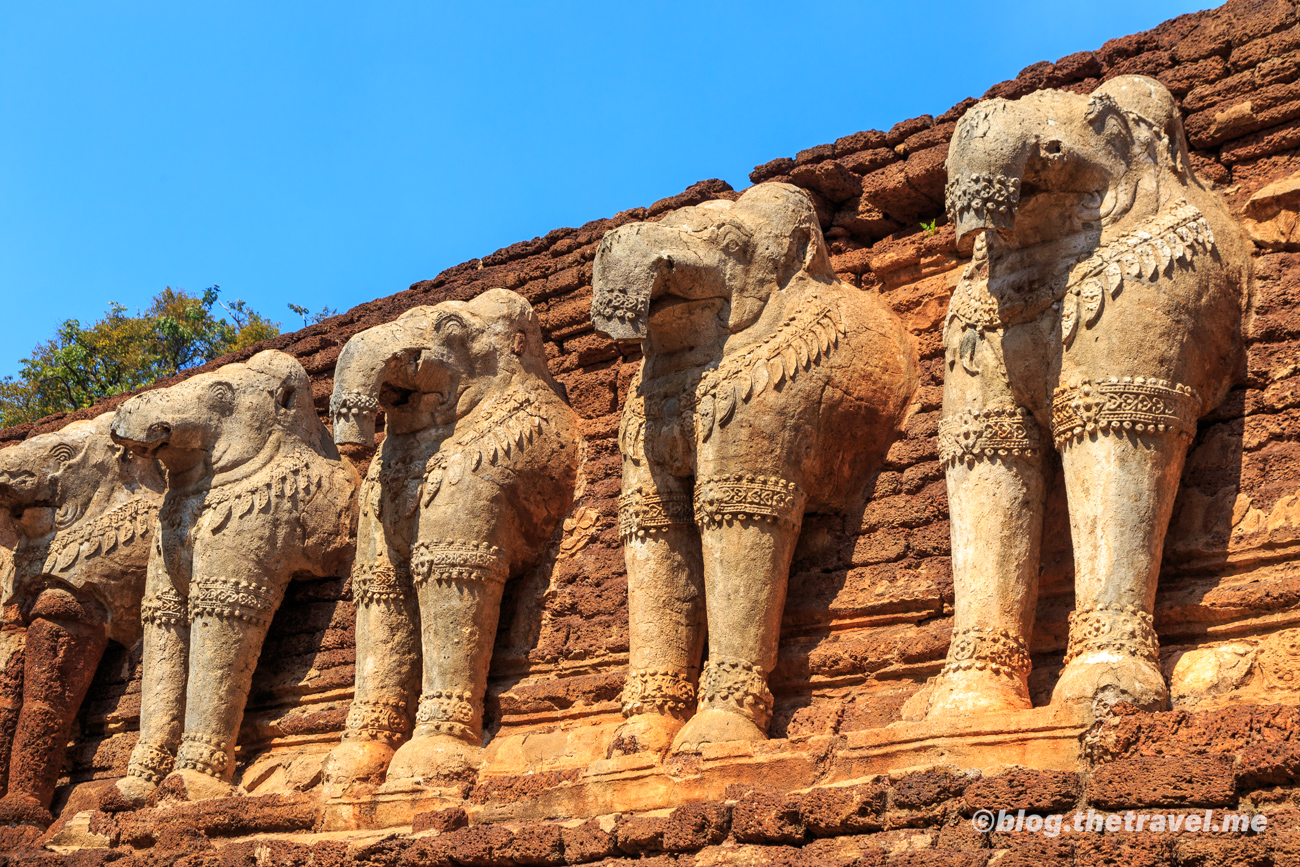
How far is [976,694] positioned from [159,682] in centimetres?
574

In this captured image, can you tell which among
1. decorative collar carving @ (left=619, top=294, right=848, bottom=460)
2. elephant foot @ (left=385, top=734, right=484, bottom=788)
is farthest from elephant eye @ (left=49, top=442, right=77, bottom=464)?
decorative collar carving @ (left=619, top=294, right=848, bottom=460)

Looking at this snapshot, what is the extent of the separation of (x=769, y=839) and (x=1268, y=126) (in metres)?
4.02

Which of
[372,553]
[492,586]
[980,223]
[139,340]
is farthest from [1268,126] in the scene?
[139,340]

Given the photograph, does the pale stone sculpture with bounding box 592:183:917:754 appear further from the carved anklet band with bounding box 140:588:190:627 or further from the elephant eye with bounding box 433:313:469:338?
the carved anklet band with bounding box 140:588:190:627

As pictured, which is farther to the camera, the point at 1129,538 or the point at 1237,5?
the point at 1237,5

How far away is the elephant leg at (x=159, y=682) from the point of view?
9586 millimetres

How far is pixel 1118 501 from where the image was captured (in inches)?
246

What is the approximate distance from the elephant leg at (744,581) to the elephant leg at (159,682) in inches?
158

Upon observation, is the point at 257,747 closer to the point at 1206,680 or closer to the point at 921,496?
the point at 921,496

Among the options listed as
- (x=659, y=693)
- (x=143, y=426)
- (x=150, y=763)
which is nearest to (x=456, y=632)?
(x=659, y=693)

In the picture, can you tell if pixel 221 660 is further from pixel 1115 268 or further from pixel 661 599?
pixel 1115 268

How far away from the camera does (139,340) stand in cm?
2255

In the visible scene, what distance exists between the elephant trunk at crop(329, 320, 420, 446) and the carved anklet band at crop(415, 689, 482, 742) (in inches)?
56.4

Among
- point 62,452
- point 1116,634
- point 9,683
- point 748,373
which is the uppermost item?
point 62,452
